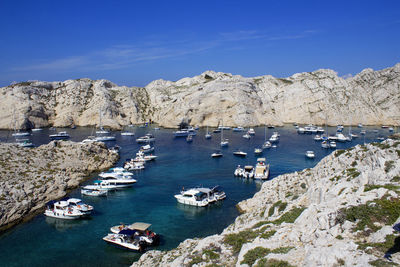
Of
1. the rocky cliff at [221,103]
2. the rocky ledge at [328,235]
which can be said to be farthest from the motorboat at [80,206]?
the rocky cliff at [221,103]

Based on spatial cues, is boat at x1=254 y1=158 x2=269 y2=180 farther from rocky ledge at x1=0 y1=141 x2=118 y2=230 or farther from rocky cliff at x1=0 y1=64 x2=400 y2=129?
rocky cliff at x1=0 y1=64 x2=400 y2=129

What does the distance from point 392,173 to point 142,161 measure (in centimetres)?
5365

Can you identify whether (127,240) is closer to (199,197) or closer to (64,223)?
(64,223)

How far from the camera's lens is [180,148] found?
8938cm

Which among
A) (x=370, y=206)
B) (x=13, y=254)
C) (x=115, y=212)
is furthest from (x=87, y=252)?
(x=370, y=206)

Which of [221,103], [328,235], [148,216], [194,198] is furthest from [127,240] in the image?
[221,103]

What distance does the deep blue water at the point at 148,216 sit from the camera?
3041cm

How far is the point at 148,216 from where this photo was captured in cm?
3934

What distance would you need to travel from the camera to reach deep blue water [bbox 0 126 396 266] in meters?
30.4

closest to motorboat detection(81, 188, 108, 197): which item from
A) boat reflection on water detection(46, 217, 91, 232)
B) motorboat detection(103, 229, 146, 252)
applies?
boat reflection on water detection(46, 217, 91, 232)

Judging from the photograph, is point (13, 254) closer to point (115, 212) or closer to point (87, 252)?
point (87, 252)

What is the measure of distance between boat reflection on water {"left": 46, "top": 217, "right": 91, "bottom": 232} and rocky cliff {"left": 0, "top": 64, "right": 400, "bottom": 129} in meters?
104

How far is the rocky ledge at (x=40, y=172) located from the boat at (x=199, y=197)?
60.6 feet

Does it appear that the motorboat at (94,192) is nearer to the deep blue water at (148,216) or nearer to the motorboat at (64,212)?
the deep blue water at (148,216)
